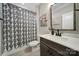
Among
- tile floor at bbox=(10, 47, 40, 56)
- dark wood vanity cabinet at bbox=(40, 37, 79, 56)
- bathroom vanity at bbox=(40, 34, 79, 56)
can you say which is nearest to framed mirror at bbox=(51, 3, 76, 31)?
bathroom vanity at bbox=(40, 34, 79, 56)

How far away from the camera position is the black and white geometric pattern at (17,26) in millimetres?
1520

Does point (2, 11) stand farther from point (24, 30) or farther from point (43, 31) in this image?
point (43, 31)

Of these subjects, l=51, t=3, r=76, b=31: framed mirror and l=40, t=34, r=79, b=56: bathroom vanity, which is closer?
l=40, t=34, r=79, b=56: bathroom vanity

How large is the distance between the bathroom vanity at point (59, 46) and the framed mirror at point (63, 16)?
26 cm

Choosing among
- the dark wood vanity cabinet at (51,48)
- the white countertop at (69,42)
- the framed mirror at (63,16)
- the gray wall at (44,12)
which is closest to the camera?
the white countertop at (69,42)

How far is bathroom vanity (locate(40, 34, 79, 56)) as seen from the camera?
102 centimetres

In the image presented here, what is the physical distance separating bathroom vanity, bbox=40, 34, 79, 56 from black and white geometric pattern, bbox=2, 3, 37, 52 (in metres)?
0.26

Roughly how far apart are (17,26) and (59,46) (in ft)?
2.93

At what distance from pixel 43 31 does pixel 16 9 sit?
2.33 feet

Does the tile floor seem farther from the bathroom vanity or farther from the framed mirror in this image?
the framed mirror

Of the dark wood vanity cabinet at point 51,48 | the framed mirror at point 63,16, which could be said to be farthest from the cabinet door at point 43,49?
the framed mirror at point 63,16

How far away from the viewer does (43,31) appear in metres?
1.72

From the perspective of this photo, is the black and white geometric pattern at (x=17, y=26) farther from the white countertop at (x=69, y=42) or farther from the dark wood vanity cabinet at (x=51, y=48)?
the white countertop at (x=69, y=42)


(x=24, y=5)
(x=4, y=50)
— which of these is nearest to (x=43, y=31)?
(x=24, y=5)
